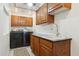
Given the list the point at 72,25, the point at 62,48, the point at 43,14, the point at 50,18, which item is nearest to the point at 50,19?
the point at 50,18

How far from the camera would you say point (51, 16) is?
248 cm

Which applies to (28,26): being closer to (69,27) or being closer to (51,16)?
(51,16)

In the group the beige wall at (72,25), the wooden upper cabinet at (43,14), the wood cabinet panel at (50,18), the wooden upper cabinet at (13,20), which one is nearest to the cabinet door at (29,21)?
the wooden upper cabinet at (13,20)

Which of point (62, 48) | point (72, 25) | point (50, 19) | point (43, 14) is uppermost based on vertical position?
point (43, 14)

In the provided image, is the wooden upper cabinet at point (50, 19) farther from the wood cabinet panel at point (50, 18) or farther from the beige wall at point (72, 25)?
the beige wall at point (72, 25)

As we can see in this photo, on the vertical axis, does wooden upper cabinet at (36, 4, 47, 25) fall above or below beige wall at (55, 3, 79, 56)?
above

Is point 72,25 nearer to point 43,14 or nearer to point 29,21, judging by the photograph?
point 43,14

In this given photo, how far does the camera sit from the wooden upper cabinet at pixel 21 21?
3.84 metres

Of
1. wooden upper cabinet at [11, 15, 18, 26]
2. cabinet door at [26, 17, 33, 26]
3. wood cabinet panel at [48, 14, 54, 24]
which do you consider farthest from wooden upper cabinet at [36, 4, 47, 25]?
wooden upper cabinet at [11, 15, 18, 26]

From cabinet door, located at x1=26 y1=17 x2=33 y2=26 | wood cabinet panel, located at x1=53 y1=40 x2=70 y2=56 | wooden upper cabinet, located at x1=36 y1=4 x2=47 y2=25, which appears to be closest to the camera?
wood cabinet panel, located at x1=53 y1=40 x2=70 y2=56

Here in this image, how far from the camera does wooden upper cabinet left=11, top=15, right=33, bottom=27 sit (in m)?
3.84

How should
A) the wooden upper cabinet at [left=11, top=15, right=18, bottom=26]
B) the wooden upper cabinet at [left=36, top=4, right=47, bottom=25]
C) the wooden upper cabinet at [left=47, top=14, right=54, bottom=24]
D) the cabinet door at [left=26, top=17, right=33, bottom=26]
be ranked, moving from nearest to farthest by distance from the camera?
1. the wooden upper cabinet at [left=47, top=14, right=54, bottom=24]
2. the wooden upper cabinet at [left=36, top=4, right=47, bottom=25]
3. the wooden upper cabinet at [left=11, top=15, right=18, bottom=26]
4. the cabinet door at [left=26, top=17, right=33, bottom=26]

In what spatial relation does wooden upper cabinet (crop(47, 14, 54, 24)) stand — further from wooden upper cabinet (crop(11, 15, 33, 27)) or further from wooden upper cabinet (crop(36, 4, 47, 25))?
wooden upper cabinet (crop(11, 15, 33, 27))

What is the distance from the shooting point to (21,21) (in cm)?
401
